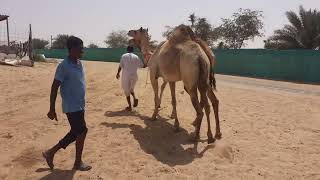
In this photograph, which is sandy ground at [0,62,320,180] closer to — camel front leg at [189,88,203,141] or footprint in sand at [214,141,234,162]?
footprint in sand at [214,141,234,162]

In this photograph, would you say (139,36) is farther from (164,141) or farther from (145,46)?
(164,141)

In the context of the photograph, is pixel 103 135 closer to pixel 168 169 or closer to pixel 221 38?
pixel 168 169

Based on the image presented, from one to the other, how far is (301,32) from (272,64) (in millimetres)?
2991

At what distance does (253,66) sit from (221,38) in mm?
18352

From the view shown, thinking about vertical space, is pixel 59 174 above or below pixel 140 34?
below

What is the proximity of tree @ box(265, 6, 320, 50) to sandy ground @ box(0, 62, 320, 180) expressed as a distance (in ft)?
57.7

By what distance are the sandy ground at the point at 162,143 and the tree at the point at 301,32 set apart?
57.7 feet

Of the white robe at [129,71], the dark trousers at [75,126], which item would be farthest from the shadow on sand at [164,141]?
the dark trousers at [75,126]

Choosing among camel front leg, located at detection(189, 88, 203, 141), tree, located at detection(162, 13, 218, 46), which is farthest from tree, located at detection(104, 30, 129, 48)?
camel front leg, located at detection(189, 88, 203, 141)

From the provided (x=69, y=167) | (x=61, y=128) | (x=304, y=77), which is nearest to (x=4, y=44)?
(x=304, y=77)

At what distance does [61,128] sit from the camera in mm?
9125

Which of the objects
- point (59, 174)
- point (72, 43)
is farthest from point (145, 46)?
point (59, 174)

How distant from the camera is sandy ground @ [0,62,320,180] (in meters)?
6.70

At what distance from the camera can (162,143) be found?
8281 mm
